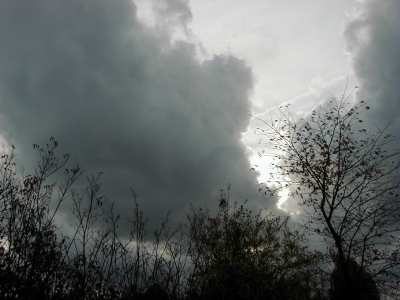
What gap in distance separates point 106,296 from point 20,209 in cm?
463

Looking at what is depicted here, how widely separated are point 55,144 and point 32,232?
3.55m

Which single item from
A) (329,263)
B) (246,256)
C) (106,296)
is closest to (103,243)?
(106,296)

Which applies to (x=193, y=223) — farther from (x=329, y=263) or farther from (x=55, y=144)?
(x=55, y=144)

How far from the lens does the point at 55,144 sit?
39.1 feet

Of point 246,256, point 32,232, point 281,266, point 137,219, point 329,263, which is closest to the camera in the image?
point 32,232

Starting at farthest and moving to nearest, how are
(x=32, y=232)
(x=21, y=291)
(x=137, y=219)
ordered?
(x=137, y=219) → (x=32, y=232) → (x=21, y=291)

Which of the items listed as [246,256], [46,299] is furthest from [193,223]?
[46,299]

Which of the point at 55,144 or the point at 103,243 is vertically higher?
the point at 55,144

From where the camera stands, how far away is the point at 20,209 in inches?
429

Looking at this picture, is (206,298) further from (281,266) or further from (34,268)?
(34,268)

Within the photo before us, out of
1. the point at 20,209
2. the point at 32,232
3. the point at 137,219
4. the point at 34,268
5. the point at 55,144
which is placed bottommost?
the point at 34,268

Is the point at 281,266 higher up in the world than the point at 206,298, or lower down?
higher up

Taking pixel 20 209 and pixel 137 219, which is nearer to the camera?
pixel 20 209

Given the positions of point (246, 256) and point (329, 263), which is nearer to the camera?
point (329, 263)
